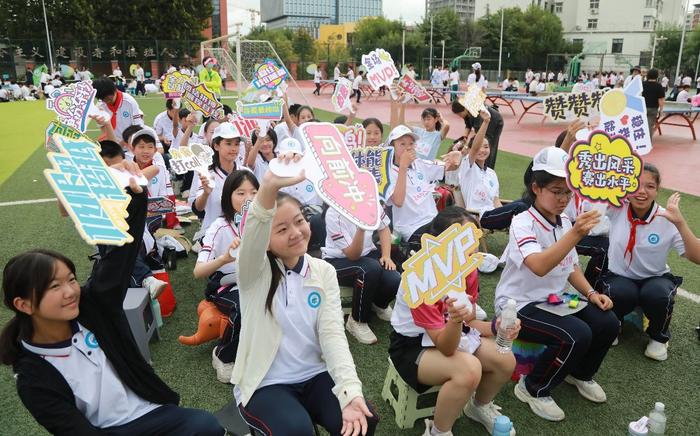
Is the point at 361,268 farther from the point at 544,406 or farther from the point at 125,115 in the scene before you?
the point at 125,115

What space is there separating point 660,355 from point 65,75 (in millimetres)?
31351

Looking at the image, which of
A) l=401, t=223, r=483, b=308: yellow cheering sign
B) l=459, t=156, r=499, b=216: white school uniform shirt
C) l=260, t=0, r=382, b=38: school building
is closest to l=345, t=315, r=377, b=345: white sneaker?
l=401, t=223, r=483, b=308: yellow cheering sign

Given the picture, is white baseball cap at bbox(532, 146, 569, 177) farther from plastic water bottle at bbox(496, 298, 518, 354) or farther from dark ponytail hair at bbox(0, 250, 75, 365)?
dark ponytail hair at bbox(0, 250, 75, 365)

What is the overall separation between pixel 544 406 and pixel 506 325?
76cm

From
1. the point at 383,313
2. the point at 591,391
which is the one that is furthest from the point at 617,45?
the point at 591,391

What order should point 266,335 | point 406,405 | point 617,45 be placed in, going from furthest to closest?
point 617,45
point 406,405
point 266,335

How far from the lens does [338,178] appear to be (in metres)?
2.21

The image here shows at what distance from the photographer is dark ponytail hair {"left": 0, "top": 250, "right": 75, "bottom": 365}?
178cm

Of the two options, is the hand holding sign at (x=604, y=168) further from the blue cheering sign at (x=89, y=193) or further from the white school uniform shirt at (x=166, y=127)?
the white school uniform shirt at (x=166, y=127)

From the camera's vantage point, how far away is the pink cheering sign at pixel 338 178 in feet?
6.93

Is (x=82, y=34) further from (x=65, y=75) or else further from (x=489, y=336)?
(x=489, y=336)

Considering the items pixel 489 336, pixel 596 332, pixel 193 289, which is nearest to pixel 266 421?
pixel 489 336

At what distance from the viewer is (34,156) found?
35.7ft

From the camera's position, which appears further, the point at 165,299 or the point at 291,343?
the point at 165,299
